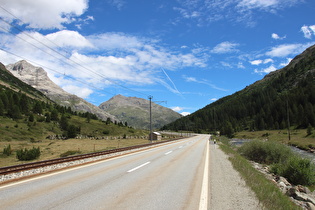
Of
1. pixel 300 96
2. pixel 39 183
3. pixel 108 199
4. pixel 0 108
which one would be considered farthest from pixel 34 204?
pixel 300 96

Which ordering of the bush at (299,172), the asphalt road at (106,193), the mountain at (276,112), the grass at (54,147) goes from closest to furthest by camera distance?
1. the asphalt road at (106,193)
2. the bush at (299,172)
3. the grass at (54,147)
4. the mountain at (276,112)

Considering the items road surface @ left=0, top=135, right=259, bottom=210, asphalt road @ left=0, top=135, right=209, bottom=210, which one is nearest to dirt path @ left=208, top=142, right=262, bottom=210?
road surface @ left=0, top=135, right=259, bottom=210

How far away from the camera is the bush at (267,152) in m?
23.3

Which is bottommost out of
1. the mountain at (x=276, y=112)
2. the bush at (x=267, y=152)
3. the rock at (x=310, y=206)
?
the rock at (x=310, y=206)

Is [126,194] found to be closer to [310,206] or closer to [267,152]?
[310,206]

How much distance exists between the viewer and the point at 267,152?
25.3m

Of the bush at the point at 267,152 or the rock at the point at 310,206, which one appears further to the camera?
the bush at the point at 267,152

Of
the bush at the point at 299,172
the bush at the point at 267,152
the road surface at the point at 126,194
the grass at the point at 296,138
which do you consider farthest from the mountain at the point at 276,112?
the road surface at the point at 126,194

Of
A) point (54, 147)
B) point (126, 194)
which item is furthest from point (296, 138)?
point (126, 194)

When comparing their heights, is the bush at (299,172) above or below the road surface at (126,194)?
below

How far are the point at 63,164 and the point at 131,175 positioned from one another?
20.2 feet

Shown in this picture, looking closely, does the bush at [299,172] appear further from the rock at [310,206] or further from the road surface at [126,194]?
the road surface at [126,194]

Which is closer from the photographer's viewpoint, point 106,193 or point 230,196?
point 106,193

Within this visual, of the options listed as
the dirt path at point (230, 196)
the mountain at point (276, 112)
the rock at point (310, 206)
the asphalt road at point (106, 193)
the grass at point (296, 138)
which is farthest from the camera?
the mountain at point (276, 112)
